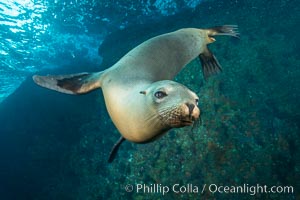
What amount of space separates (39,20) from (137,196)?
8158mm

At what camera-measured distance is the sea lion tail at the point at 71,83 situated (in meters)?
2.94

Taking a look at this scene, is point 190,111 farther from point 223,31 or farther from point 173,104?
point 223,31

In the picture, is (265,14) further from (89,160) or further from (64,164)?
(64,164)

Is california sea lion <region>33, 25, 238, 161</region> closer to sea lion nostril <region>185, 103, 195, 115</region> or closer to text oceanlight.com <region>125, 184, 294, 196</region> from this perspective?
sea lion nostril <region>185, 103, 195, 115</region>

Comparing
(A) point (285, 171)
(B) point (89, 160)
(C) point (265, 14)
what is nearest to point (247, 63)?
(C) point (265, 14)

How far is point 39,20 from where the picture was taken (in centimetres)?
1052

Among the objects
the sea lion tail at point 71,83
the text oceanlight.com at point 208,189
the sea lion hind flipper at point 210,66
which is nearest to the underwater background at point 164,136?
the text oceanlight.com at point 208,189

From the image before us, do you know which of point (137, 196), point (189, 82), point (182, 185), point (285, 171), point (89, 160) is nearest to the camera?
point (285, 171)

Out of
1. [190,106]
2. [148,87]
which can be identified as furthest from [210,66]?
[190,106]

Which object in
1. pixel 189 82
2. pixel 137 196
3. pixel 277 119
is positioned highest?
pixel 189 82

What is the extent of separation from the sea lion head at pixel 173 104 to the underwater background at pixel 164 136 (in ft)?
18.9

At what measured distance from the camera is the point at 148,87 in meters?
1.97

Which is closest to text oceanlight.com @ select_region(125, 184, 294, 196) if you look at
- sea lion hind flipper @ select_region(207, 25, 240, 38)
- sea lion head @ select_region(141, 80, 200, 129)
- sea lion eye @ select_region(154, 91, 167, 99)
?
sea lion hind flipper @ select_region(207, 25, 240, 38)

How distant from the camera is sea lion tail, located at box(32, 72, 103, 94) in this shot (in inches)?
116
